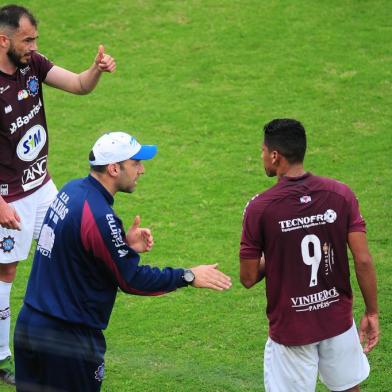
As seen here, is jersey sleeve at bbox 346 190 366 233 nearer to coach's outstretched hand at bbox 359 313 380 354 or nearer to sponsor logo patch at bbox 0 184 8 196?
coach's outstretched hand at bbox 359 313 380 354

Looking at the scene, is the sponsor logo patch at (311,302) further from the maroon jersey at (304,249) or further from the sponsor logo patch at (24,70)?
the sponsor logo patch at (24,70)

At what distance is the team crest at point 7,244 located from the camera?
6.80 meters

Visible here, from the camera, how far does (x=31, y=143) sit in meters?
6.86

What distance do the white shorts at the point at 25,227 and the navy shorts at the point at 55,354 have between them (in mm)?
1396

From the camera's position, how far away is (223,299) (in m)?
7.93

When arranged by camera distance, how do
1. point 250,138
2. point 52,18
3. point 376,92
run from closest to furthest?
1. point 250,138
2. point 376,92
3. point 52,18

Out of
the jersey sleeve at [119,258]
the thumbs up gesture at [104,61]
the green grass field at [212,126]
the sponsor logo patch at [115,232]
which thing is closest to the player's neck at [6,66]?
the thumbs up gesture at [104,61]

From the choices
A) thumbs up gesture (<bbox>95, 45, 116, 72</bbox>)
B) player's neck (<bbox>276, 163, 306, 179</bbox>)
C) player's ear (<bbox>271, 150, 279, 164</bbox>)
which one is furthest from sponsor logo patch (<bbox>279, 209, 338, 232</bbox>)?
thumbs up gesture (<bbox>95, 45, 116, 72</bbox>)

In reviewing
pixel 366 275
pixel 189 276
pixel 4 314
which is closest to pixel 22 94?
pixel 4 314

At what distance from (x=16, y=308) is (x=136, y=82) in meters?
5.28

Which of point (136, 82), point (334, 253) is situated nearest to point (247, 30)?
point (136, 82)

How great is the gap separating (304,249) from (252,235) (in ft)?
1.00

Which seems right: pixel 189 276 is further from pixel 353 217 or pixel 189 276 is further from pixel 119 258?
pixel 353 217

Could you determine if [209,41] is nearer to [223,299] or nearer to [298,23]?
[298,23]
